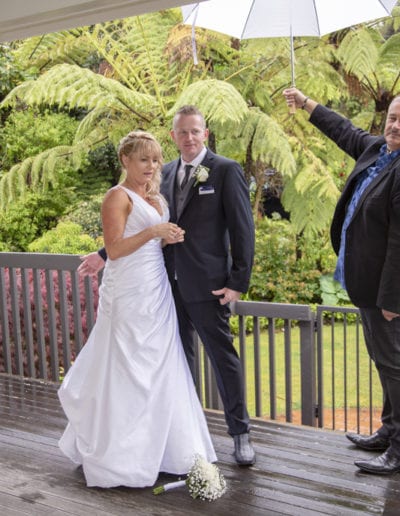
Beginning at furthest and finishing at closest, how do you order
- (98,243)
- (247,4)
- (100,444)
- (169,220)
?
(98,243) → (247,4) → (169,220) → (100,444)

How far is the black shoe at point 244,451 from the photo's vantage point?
2748 millimetres

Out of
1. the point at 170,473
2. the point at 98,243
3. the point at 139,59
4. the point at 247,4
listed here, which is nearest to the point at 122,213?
the point at 170,473

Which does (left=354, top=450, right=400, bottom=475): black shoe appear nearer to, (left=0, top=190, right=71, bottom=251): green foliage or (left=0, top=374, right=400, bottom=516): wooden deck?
(left=0, top=374, right=400, bottom=516): wooden deck

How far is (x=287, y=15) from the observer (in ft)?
10.1

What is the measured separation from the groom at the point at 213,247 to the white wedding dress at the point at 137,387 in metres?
0.11

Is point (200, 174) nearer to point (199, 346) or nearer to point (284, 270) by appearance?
point (199, 346)

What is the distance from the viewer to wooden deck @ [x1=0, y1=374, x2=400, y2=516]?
241cm

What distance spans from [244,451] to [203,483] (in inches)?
14.2

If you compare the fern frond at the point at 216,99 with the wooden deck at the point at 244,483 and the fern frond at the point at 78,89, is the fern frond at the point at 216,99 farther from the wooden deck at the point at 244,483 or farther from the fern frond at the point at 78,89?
the wooden deck at the point at 244,483

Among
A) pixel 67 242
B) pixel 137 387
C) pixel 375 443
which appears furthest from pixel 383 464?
pixel 67 242

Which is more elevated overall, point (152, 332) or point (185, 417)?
point (152, 332)

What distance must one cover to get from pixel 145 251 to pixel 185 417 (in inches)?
26.7

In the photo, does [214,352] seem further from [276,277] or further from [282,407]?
[276,277]

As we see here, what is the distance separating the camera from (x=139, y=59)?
8797 millimetres
